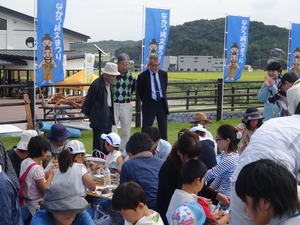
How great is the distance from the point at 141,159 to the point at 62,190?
1.07 meters

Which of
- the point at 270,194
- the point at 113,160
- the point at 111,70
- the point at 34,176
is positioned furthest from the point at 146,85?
the point at 270,194

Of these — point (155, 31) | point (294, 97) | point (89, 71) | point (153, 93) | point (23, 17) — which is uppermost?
point (23, 17)

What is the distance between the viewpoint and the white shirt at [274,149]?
82.4 inches

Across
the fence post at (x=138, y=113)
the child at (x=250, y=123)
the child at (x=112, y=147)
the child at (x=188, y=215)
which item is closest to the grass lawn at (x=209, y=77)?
the fence post at (x=138, y=113)

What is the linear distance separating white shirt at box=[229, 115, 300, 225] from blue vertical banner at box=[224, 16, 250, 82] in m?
10.6

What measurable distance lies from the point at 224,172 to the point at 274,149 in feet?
8.04

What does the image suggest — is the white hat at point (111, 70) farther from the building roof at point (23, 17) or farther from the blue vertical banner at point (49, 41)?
the building roof at point (23, 17)

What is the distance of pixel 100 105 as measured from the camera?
747 centimetres

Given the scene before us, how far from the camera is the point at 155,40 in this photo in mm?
11445

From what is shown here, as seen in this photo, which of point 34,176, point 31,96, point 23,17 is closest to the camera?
point 34,176

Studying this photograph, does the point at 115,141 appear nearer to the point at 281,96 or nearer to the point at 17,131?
the point at 281,96

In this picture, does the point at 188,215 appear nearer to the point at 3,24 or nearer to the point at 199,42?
the point at 3,24

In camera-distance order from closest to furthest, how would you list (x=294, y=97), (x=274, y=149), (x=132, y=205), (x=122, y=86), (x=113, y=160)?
(x=274, y=149), (x=294, y=97), (x=132, y=205), (x=113, y=160), (x=122, y=86)

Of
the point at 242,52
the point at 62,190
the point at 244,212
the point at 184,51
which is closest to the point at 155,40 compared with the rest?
the point at 242,52
